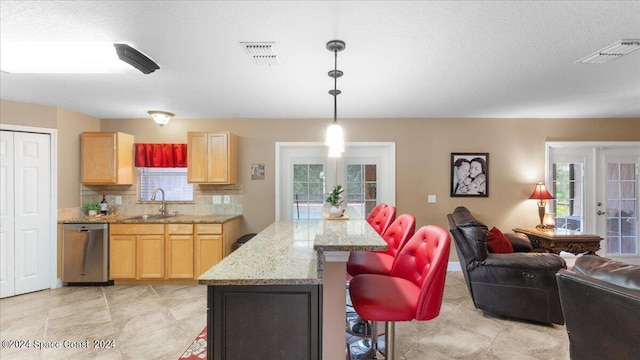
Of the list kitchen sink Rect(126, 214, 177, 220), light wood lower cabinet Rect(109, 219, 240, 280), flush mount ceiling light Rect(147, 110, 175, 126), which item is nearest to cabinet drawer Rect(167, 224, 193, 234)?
light wood lower cabinet Rect(109, 219, 240, 280)

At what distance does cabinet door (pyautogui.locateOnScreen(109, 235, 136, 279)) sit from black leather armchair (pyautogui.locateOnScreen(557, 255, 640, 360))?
4.34 metres

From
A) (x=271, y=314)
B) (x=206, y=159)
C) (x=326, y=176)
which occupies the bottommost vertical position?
(x=271, y=314)

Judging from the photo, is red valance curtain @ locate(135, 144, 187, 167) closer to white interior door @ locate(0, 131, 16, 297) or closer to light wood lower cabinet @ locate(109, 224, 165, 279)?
light wood lower cabinet @ locate(109, 224, 165, 279)

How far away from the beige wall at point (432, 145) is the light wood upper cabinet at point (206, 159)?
0.38 metres

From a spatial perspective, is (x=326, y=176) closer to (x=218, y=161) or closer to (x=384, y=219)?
(x=218, y=161)

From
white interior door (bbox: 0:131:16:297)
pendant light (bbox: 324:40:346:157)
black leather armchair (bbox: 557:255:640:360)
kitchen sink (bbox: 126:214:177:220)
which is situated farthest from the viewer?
kitchen sink (bbox: 126:214:177:220)

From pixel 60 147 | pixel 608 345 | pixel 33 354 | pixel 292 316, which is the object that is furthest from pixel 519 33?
pixel 60 147

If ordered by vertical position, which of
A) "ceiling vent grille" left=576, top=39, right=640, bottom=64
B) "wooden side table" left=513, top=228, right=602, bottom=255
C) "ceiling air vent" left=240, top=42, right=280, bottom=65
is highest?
"ceiling vent grille" left=576, top=39, right=640, bottom=64

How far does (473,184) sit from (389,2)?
349 cm

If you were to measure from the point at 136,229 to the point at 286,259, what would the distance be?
2.98 metres

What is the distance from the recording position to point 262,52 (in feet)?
7.27

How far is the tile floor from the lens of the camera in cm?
231

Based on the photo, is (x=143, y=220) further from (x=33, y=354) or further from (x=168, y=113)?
(x=33, y=354)

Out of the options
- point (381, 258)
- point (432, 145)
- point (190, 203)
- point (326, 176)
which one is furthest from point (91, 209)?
point (432, 145)
